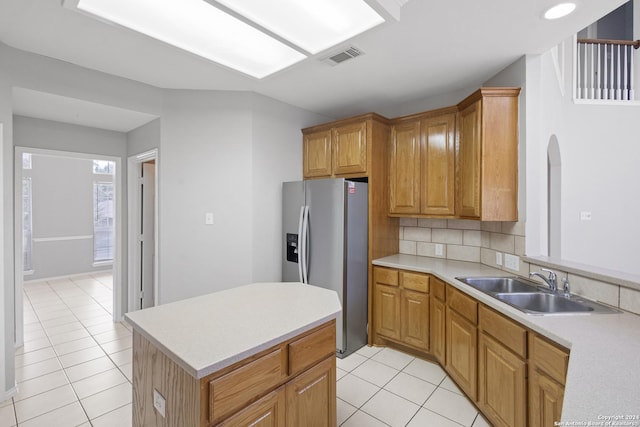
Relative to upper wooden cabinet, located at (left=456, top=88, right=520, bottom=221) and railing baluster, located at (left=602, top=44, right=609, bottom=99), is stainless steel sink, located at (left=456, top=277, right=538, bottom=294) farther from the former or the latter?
railing baluster, located at (left=602, top=44, right=609, bottom=99)

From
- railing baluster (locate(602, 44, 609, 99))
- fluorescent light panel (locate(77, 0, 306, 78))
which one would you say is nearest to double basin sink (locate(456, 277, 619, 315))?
fluorescent light panel (locate(77, 0, 306, 78))

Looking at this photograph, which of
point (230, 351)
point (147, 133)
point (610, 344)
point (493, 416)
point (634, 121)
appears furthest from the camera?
point (634, 121)

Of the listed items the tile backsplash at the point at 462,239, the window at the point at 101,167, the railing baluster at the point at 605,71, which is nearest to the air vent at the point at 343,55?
the tile backsplash at the point at 462,239

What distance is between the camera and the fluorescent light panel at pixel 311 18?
145 centimetres

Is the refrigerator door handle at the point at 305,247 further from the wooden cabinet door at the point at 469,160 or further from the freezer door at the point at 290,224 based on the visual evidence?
the wooden cabinet door at the point at 469,160

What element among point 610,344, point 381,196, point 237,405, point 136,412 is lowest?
point 136,412

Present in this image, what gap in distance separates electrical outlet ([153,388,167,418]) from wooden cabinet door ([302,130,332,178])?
262cm

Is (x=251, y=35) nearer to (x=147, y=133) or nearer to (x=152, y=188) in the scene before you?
(x=147, y=133)

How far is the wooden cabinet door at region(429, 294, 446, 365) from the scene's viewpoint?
2.59 m

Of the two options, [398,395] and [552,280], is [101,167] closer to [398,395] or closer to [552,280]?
[398,395]

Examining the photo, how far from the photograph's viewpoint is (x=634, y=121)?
3977 mm

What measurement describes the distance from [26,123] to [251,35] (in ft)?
10.0

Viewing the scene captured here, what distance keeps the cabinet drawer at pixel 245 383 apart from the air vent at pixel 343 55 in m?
2.05

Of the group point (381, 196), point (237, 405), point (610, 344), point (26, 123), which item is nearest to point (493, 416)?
point (610, 344)
